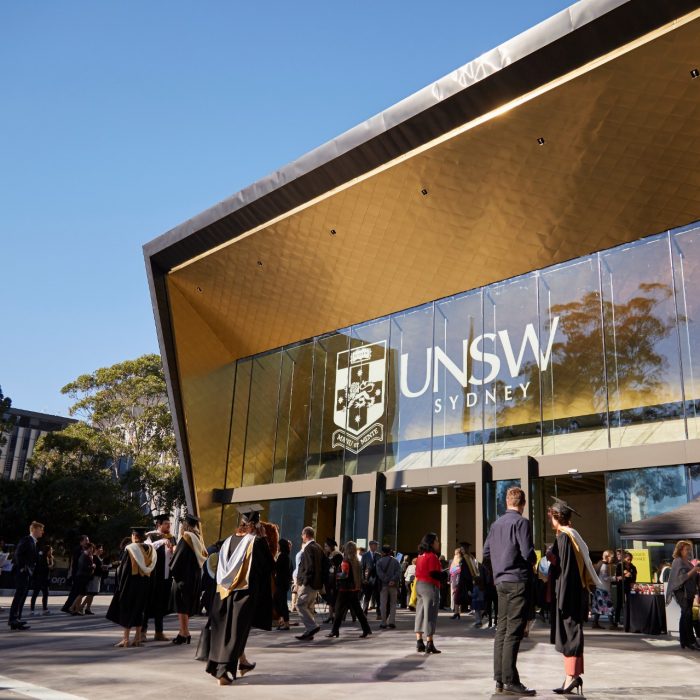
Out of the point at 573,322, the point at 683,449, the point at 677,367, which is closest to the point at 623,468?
the point at 683,449

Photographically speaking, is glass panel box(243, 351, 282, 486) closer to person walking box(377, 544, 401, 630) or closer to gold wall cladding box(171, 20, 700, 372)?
gold wall cladding box(171, 20, 700, 372)

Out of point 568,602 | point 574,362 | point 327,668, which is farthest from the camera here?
point 574,362

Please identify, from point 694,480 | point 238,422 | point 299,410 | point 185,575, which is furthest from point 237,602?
point 238,422

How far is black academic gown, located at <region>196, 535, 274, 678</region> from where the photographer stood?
6.11m

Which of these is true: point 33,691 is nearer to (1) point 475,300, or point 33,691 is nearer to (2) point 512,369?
(2) point 512,369

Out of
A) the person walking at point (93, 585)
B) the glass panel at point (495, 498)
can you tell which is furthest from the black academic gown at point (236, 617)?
the glass panel at point (495, 498)

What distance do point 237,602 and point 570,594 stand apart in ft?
9.65

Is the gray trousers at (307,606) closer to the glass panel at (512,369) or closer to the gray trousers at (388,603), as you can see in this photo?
the gray trousers at (388,603)

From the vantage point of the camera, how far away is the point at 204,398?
985 inches

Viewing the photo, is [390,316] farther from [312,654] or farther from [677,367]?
[312,654]

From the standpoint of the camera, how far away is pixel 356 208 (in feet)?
60.3

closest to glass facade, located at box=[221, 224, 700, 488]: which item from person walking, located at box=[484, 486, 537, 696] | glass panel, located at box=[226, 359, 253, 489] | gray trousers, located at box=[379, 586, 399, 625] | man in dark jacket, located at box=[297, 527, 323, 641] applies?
glass panel, located at box=[226, 359, 253, 489]

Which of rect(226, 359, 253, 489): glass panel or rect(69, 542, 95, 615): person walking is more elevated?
rect(226, 359, 253, 489): glass panel

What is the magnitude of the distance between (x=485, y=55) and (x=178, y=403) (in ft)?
49.1
